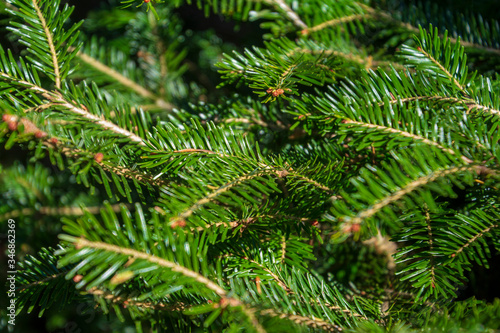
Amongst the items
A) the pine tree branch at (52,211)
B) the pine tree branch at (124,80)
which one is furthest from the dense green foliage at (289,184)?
the pine tree branch at (52,211)

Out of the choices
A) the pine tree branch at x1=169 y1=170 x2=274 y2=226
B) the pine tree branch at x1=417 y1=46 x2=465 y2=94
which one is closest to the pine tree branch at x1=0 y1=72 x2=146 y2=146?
the pine tree branch at x1=169 y1=170 x2=274 y2=226

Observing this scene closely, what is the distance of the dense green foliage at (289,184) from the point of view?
0.96 ft

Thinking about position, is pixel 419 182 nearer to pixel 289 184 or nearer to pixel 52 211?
pixel 289 184

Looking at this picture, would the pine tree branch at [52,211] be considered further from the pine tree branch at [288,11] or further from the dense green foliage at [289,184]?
the pine tree branch at [288,11]

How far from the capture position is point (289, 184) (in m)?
0.39

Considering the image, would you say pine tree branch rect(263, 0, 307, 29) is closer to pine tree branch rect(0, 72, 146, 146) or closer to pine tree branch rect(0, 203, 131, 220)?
pine tree branch rect(0, 72, 146, 146)

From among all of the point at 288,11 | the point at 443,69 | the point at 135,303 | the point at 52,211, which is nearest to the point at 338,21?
the point at 288,11

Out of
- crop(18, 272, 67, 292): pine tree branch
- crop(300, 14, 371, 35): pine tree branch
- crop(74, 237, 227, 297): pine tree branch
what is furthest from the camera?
crop(300, 14, 371, 35): pine tree branch

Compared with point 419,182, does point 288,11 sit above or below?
above

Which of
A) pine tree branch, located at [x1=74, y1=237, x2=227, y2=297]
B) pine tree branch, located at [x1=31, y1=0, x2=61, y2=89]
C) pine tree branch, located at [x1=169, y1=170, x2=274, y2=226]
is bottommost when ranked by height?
pine tree branch, located at [x1=74, y1=237, x2=227, y2=297]

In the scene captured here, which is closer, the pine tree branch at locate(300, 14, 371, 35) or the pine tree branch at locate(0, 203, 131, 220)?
the pine tree branch at locate(300, 14, 371, 35)

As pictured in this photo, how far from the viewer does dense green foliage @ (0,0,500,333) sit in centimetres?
29

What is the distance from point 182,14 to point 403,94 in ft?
2.00

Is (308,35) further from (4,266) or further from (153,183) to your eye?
(4,266)
